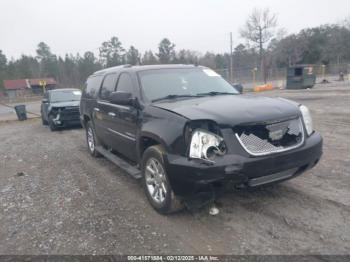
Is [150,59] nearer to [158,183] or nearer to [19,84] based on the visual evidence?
[19,84]

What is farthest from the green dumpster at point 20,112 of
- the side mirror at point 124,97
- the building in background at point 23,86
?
the building in background at point 23,86

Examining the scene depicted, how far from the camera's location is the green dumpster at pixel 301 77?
2491 cm

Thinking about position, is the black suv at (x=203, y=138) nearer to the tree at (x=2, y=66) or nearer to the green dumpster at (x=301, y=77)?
the green dumpster at (x=301, y=77)

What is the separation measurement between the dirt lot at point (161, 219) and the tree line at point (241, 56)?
4178cm

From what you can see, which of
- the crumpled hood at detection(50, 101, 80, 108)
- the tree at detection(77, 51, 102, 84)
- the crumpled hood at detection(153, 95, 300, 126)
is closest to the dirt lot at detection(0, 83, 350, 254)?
the crumpled hood at detection(153, 95, 300, 126)

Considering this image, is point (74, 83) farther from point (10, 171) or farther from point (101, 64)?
point (10, 171)

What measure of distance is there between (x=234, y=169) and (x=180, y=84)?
1.97 m

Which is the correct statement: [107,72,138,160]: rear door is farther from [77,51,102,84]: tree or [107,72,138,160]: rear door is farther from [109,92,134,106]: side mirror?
[77,51,102,84]: tree

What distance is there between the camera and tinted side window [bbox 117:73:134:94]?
15.0 feet

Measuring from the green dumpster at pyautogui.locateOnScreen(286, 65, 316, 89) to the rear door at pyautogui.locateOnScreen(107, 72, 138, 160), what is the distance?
905 inches

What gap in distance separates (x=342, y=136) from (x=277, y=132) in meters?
4.81

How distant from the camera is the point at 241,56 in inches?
2960

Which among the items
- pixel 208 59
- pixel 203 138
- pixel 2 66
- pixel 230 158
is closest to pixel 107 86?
pixel 203 138

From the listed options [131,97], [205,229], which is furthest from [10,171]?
[205,229]
